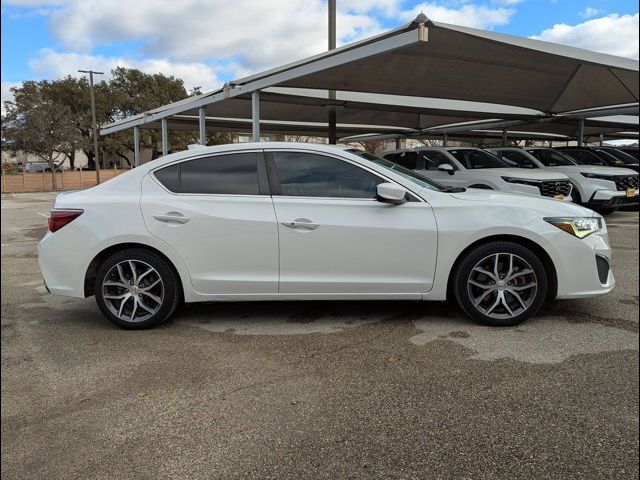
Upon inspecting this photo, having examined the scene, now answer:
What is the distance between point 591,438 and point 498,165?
9370mm

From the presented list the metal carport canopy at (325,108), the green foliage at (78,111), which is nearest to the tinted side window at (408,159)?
the metal carport canopy at (325,108)

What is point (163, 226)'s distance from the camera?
411cm

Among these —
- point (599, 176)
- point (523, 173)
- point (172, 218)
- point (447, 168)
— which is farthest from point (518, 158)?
point (172, 218)

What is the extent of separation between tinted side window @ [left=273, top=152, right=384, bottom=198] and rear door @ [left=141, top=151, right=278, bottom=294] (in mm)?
210

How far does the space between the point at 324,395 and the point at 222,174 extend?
2.14 metres

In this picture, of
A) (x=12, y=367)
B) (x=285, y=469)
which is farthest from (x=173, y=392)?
(x=12, y=367)

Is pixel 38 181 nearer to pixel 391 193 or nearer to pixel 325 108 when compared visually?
pixel 325 108

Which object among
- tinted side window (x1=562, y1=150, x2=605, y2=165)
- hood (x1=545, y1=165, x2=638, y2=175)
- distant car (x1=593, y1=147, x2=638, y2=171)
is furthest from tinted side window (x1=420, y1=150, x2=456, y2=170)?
distant car (x1=593, y1=147, x2=638, y2=171)

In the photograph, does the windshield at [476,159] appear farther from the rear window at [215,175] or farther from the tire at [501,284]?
the rear window at [215,175]

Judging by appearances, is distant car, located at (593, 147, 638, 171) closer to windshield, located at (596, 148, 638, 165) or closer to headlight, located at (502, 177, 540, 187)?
windshield, located at (596, 148, 638, 165)

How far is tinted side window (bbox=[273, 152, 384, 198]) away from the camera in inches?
165

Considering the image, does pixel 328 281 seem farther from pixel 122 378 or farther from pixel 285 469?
pixel 285 469

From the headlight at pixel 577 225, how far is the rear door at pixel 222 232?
2.29 meters

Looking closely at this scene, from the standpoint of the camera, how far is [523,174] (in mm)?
10180
